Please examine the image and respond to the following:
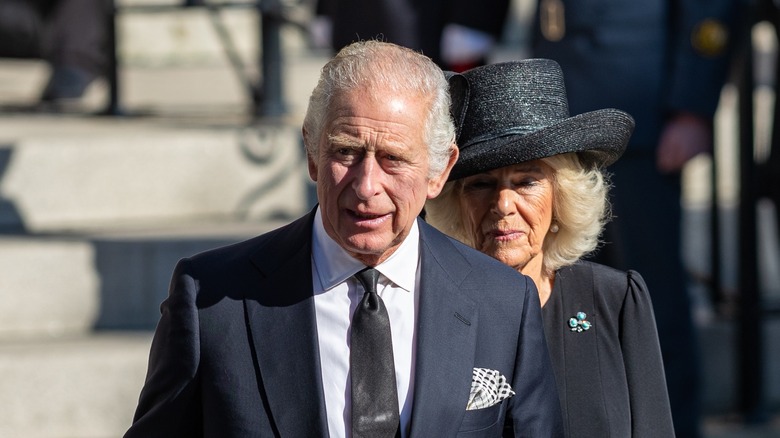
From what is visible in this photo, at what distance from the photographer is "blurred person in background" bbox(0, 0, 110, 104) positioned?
7.25m

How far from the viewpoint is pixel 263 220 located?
6.31 metres

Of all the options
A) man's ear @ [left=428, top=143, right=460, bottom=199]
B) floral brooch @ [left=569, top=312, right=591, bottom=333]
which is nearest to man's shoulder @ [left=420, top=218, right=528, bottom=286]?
man's ear @ [left=428, top=143, right=460, bottom=199]

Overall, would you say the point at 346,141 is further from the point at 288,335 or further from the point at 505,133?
the point at 505,133

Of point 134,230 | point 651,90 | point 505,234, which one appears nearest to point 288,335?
point 505,234

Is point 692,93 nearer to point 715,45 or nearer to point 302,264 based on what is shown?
point 715,45

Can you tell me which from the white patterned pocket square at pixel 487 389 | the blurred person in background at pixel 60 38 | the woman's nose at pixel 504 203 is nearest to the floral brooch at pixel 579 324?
the woman's nose at pixel 504 203

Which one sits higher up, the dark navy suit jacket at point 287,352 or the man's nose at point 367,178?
the man's nose at point 367,178

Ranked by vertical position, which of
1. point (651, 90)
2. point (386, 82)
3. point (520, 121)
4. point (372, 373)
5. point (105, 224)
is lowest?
point (105, 224)

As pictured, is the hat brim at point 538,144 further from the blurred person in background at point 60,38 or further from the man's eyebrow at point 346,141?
the blurred person in background at point 60,38

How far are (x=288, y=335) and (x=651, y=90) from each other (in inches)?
105

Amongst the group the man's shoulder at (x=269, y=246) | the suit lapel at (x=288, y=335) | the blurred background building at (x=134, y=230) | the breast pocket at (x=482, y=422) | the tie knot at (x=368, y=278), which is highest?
the man's shoulder at (x=269, y=246)

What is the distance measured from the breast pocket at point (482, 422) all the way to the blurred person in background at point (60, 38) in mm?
5027

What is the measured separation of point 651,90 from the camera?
4945mm

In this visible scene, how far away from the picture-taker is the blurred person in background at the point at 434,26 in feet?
18.3
